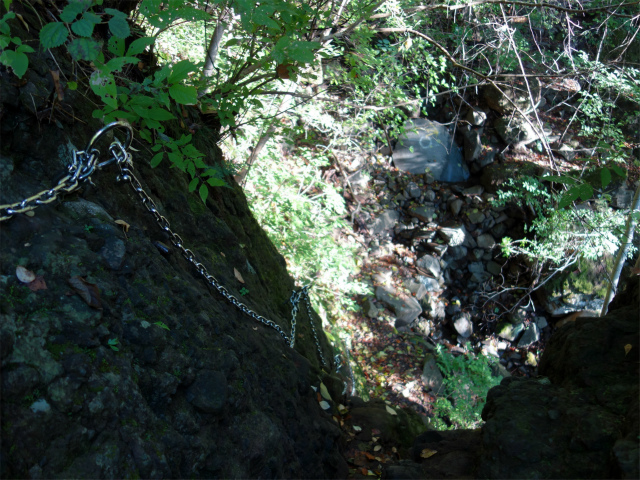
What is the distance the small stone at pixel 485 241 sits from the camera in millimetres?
11477

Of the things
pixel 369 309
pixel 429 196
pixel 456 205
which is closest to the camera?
pixel 369 309

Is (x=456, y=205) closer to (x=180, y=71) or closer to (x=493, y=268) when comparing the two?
(x=493, y=268)

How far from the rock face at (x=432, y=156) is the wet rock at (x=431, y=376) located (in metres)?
5.29

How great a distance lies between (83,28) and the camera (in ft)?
4.78

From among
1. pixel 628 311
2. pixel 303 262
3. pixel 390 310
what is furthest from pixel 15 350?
pixel 390 310

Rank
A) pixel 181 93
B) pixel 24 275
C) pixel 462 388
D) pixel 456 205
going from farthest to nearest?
1. pixel 456 205
2. pixel 462 388
3. pixel 181 93
4. pixel 24 275

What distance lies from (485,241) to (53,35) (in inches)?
448

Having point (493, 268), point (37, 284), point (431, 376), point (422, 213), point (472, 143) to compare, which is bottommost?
point (431, 376)

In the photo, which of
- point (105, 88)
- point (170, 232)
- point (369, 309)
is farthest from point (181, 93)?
point (369, 309)

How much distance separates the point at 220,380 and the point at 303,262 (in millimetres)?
4530

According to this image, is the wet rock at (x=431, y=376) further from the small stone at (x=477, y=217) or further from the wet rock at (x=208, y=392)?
the wet rock at (x=208, y=392)

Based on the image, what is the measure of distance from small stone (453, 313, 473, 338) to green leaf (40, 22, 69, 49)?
1035cm

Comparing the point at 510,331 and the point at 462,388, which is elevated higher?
the point at 462,388

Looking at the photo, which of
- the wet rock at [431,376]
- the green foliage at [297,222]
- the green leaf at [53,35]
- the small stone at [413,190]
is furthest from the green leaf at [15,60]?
the small stone at [413,190]
